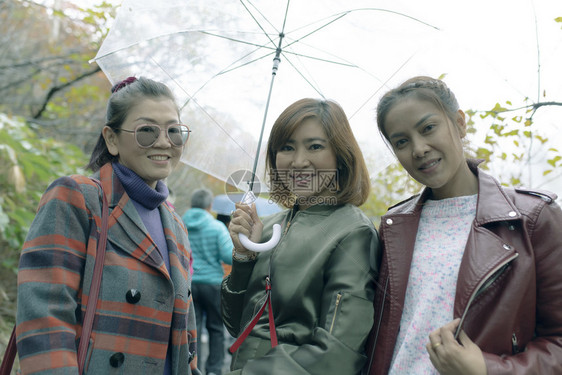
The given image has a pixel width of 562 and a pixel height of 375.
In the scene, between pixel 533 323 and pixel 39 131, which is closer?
pixel 533 323

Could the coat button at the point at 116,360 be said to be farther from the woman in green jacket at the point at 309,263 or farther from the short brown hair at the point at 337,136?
the short brown hair at the point at 337,136

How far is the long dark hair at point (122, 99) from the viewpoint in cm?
208

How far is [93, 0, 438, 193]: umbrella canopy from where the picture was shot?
2.20m

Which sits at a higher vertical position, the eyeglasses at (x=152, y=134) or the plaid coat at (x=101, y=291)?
the eyeglasses at (x=152, y=134)

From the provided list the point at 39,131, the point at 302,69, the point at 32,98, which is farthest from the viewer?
the point at 32,98

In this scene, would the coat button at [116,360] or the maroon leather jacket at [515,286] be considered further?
the coat button at [116,360]

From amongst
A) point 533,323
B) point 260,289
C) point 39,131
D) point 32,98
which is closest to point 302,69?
point 260,289

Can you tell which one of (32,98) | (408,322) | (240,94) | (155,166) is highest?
(32,98)

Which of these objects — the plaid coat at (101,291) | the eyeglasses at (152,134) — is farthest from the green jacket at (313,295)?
the eyeglasses at (152,134)

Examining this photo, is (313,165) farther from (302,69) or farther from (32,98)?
(32,98)

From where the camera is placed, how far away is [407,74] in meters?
2.20

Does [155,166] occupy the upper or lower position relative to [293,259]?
upper

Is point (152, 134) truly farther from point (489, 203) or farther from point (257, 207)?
point (257, 207)

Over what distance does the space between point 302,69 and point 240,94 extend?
0.35 metres
